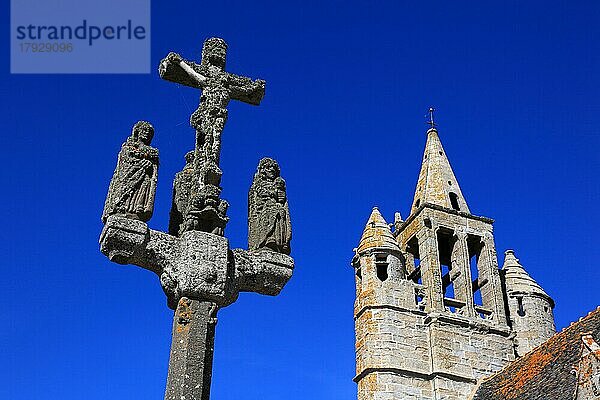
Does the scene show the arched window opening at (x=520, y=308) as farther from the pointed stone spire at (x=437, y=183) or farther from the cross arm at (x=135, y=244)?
the cross arm at (x=135, y=244)

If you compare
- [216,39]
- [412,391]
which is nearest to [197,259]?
[216,39]

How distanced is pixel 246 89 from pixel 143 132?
0.98 m

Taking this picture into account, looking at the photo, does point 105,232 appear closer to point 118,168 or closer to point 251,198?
point 118,168

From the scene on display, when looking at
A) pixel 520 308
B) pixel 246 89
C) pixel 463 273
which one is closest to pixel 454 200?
pixel 463 273

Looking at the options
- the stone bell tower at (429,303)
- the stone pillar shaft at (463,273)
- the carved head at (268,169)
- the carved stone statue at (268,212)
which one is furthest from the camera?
the stone pillar shaft at (463,273)

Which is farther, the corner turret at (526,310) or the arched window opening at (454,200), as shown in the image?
the arched window opening at (454,200)

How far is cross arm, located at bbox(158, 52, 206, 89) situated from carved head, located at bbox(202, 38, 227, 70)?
0.48ft

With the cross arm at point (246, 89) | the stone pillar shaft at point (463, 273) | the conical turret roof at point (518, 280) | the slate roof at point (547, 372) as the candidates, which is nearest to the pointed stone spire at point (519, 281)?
the conical turret roof at point (518, 280)

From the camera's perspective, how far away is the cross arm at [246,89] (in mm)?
5688

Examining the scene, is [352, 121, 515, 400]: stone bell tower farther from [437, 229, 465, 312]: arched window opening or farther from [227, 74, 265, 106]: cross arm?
[227, 74, 265, 106]: cross arm

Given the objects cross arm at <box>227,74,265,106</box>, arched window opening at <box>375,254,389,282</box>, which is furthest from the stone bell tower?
cross arm at <box>227,74,265,106</box>

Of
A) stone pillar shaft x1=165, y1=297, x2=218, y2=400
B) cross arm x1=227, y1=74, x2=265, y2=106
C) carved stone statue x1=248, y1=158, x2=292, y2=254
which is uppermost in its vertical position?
cross arm x1=227, y1=74, x2=265, y2=106

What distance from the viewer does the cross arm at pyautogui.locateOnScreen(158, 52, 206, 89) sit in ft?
18.4

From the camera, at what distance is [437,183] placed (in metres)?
21.4
